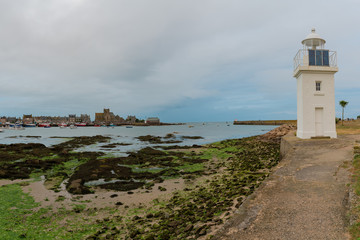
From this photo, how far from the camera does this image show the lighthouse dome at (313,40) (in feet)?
50.0

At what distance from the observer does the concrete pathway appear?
4152 mm

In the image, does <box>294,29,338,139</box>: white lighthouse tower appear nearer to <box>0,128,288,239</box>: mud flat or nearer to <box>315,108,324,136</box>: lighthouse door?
<box>315,108,324,136</box>: lighthouse door

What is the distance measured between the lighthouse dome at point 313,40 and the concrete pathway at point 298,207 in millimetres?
10390

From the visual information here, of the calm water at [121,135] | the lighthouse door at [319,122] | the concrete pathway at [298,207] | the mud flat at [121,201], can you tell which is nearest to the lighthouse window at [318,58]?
the lighthouse door at [319,122]

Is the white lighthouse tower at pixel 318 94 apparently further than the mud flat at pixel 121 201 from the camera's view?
Yes

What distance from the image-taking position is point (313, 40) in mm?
15344

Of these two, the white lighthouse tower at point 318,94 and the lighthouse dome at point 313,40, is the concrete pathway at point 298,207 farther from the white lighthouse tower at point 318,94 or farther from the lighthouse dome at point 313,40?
the lighthouse dome at point 313,40

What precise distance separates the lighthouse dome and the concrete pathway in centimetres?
1039

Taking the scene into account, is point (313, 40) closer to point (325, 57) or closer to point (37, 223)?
point (325, 57)

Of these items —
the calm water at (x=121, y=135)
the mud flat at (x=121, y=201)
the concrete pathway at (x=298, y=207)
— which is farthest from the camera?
the calm water at (x=121, y=135)

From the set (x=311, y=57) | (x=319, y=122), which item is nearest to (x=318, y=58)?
(x=311, y=57)

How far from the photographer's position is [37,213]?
26.3ft

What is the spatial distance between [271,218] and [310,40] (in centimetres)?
1542

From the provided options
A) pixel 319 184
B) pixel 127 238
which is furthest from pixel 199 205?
pixel 319 184
